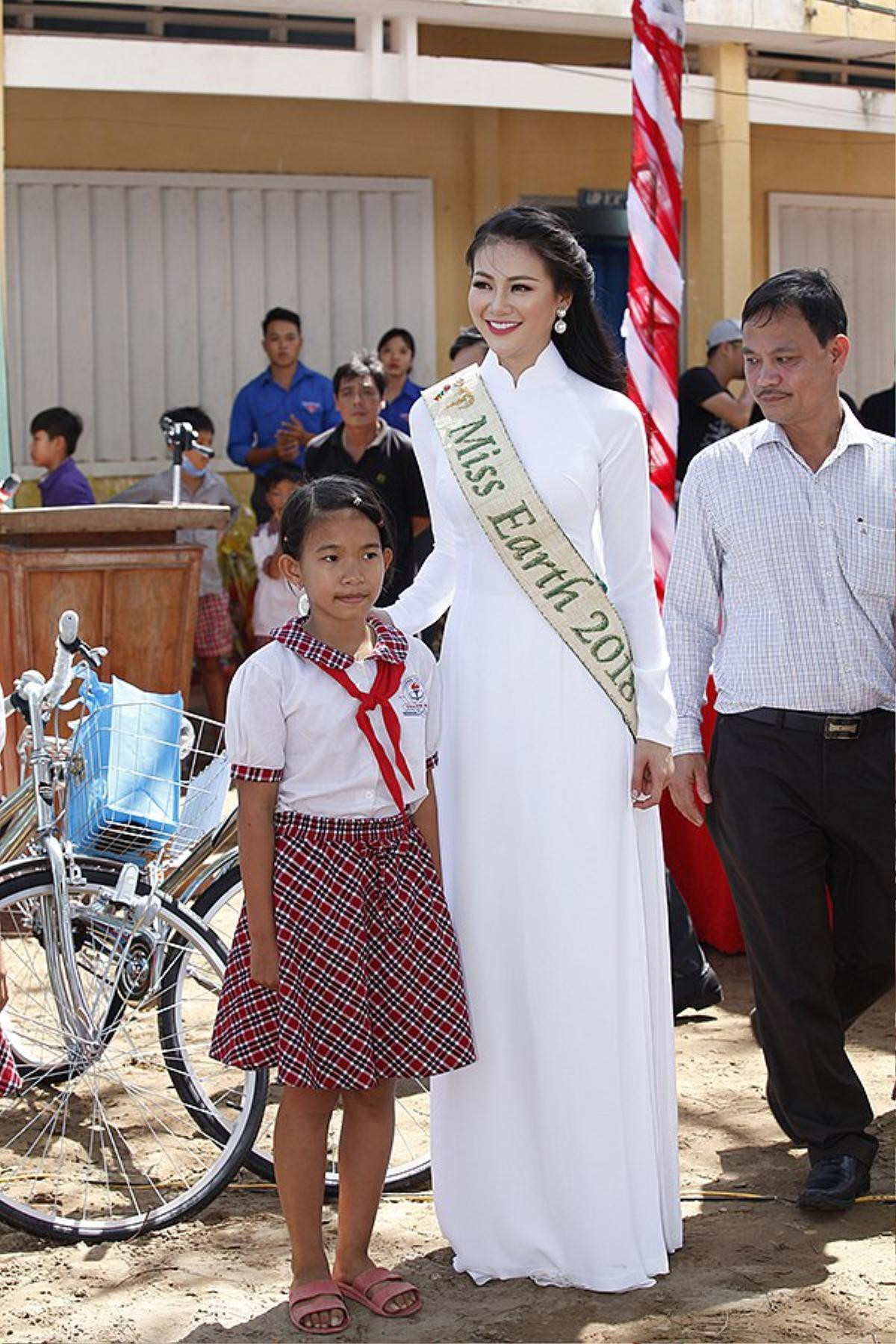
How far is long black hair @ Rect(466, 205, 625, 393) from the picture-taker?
3795mm

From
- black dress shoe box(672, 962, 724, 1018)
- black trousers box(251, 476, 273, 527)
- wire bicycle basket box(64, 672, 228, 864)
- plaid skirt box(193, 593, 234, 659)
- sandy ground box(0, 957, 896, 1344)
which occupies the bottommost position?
sandy ground box(0, 957, 896, 1344)

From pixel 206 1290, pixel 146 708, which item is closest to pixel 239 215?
pixel 146 708

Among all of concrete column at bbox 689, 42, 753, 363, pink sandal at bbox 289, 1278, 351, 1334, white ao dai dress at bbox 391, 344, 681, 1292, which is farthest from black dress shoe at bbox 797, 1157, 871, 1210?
concrete column at bbox 689, 42, 753, 363

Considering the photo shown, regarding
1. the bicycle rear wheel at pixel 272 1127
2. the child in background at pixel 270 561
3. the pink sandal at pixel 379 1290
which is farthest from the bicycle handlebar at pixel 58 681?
the child in background at pixel 270 561

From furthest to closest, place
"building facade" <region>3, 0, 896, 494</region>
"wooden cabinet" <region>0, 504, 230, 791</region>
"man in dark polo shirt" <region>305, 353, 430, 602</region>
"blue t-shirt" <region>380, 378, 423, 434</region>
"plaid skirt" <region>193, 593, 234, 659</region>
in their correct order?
"building facade" <region>3, 0, 896, 494</region>, "blue t-shirt" <region>380, 378, 423, 434</region>, "plaid skirt" <region>193, 593, 234, 659</region>, "man in dark polo shirt" <region>305, 353, 430, 602</region>, "wooden cabinet" <region>0, 504, 230, 791</region>

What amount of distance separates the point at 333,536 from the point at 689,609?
3.34 feet

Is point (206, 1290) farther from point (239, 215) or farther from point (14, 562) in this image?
point (239, 215)

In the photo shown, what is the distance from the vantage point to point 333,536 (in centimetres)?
367

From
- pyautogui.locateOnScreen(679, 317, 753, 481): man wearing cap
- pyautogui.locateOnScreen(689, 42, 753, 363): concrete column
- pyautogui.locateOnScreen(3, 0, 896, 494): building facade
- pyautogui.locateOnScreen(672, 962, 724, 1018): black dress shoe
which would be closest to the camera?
pyautogui.locateOnScreen(672, 962, 724, 1018): black dress shoe

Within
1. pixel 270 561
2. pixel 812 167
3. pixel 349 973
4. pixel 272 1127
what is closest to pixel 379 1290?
pixel 349 973

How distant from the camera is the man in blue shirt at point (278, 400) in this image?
33.6ft

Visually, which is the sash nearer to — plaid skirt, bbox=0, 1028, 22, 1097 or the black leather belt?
the black leather belt

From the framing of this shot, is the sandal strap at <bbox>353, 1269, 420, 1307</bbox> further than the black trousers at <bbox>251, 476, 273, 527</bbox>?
No

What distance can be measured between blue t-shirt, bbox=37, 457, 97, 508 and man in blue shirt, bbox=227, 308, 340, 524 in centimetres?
156
